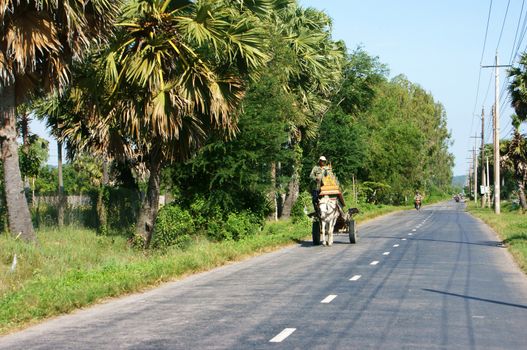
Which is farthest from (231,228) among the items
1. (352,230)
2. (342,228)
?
(352,230)

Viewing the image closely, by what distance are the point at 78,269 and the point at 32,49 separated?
5.07 meters

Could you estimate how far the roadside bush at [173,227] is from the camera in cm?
2506

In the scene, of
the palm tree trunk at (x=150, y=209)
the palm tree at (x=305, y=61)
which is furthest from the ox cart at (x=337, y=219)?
the palm tree at (x=305, y=61)

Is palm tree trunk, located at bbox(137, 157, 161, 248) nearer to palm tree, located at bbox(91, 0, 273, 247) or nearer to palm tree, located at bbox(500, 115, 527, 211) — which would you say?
palm tree, located at bbox(91, 0, 273, 247)

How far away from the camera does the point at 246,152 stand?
1076 inches

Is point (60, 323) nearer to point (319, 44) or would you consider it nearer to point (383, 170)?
point (319, 44)

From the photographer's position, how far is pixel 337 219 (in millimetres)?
25812

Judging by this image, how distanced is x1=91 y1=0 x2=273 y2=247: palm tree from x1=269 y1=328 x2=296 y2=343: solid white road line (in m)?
10.8

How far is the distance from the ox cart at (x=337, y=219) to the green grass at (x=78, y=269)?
51.1 inches

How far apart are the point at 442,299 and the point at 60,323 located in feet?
20.0

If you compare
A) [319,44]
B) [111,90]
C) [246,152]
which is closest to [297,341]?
[111,90]

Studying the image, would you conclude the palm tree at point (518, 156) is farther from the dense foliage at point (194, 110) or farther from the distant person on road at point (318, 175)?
the distant person on road at point (318, 175)

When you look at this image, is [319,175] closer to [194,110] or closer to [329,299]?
[194,110]

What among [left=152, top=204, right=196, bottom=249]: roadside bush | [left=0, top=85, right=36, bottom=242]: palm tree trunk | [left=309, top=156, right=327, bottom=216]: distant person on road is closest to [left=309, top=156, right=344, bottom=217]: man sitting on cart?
[left=309, top=156, right=327, bottom=216]: distant person on road
